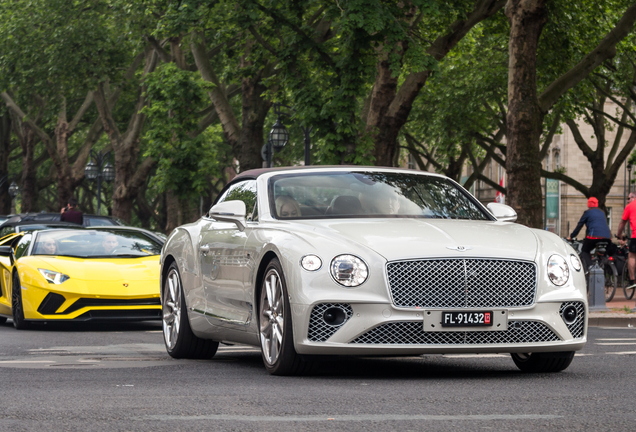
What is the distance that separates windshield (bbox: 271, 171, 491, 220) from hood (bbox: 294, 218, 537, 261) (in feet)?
1.25

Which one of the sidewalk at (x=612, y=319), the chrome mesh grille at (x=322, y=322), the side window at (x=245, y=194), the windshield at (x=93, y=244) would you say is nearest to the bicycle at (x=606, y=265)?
the sidewalk at (x=612, y=319)

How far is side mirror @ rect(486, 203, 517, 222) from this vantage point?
866 centimetres

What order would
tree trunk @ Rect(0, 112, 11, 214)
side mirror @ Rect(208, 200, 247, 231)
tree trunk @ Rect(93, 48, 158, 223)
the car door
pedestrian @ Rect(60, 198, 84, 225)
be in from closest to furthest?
1. the car door
2. side mirror @ Rect(208, 200, 247, 231)
3. pedestrian @ Rect(60, 198, 84, 225)
4. tree trunk @ Rect(93, 48, 158, 223)
5. tree trunk @ Rect(0, 112, 11, 214)

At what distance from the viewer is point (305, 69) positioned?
2319 centimetres

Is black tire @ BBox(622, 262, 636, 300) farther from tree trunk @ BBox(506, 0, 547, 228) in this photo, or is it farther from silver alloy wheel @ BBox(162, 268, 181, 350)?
silver alloy wheel @ BBox(162, 268, 181, 350)

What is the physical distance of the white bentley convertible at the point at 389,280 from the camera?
723 centimetres

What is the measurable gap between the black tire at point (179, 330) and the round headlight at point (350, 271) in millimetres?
2682

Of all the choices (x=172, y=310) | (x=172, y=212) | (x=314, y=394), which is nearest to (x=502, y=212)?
(x=314, y=394)

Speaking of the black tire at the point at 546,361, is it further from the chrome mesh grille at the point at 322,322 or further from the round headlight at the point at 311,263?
the round headlight at the point at 311,263

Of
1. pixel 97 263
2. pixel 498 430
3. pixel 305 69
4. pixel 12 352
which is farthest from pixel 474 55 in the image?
pixel 498 430

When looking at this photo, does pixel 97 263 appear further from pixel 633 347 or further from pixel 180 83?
pixel 180 83

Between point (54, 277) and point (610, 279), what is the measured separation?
449 inches

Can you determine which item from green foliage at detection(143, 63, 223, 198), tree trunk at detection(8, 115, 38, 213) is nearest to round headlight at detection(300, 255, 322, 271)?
green foliage at detection(143, 63, 223, 198)

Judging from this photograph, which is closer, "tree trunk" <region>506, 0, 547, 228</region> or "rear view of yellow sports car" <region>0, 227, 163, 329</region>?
"rear view of yellow sports car" <region>0, 227, 163, 329</region>
